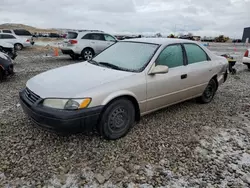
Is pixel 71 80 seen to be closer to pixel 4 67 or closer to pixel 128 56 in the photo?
pixel 128 56

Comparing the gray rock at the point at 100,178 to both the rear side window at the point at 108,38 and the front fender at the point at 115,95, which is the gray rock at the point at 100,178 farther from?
the rear side window at the point at 108,38

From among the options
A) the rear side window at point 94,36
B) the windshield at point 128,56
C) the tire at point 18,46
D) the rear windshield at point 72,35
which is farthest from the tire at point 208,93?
the tire at point 18,46

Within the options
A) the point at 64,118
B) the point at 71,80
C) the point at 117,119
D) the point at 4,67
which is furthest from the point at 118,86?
the point at 4,67

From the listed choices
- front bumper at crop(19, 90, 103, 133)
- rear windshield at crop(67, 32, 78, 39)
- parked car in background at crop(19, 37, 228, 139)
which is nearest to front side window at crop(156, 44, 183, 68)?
parked car in background at crop(19, 37, 228, 139)

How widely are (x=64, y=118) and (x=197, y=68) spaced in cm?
289

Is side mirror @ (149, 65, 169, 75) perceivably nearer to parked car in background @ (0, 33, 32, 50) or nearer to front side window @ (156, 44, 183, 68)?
front side window @ (156, 44, 183, 68)

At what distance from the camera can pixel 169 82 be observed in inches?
147

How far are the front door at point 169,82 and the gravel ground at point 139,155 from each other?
Result: 16.7 inches

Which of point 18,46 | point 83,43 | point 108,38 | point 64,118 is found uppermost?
point 108,38

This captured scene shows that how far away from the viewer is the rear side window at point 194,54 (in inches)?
167

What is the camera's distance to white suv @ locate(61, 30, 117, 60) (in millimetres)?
11250

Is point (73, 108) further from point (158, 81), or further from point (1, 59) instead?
point (1, 59)

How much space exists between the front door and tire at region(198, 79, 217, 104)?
0.82 meters

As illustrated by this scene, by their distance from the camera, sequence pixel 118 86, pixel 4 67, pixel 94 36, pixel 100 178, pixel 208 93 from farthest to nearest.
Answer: pixel 94 36 → pixel 4 67 → pixel 208 93 → pixel 118 86 → pixel 100 178
